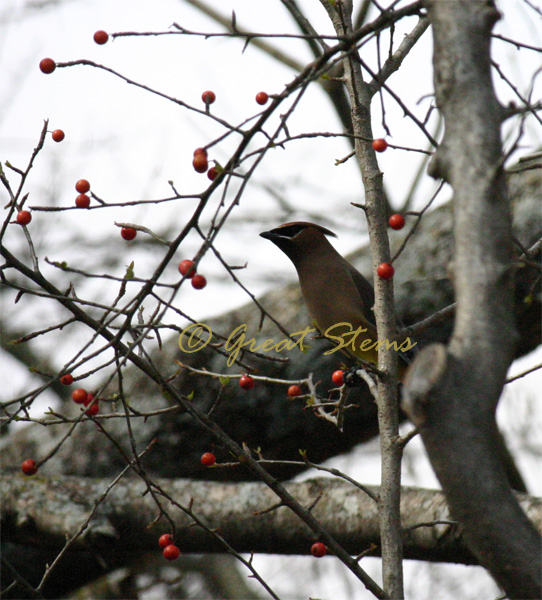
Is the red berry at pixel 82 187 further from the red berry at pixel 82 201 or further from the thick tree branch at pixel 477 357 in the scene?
the thick tree branch at pixel 477 357

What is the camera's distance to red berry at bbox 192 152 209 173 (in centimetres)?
200

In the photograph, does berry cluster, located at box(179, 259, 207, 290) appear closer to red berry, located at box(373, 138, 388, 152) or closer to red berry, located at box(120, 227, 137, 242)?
red berry, located at box(120, 227, 137, 242)

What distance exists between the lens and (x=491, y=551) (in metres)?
1.31

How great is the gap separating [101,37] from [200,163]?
0.65m

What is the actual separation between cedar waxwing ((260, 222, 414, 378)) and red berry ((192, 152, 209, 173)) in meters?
2.17

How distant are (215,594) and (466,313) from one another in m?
5.98

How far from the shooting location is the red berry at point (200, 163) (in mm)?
2004

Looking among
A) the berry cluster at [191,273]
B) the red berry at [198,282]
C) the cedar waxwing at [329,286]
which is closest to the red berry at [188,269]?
the berry cluster at [191,273]

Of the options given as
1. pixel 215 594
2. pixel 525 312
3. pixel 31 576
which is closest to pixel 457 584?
pixel 215 594

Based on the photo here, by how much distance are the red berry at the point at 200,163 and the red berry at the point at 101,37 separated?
63 centimetres

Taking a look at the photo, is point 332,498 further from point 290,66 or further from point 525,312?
point 290,66

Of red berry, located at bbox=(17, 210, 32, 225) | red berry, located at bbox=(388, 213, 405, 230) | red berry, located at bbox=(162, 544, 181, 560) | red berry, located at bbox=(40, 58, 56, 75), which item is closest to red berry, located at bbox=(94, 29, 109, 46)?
red berry, located at bbox=(40, 58, 56, 75)

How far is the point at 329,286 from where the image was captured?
441cm

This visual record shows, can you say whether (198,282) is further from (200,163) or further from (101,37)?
(101,37)
